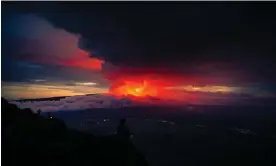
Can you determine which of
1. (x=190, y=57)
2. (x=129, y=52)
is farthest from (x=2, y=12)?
(x=190, y=57)

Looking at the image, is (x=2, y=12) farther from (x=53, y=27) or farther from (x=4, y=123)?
(x=4, y=123)

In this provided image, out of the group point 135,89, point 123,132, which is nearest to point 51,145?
point 123,132

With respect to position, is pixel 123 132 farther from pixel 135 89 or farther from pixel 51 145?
pixel 51 145

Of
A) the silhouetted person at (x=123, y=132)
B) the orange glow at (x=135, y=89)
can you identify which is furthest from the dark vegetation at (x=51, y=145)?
the orange glow at (x=135, y=89)

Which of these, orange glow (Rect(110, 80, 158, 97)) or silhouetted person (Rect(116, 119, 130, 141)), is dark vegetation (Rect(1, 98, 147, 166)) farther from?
orange glow (Rect(110, 80, 158, 97))

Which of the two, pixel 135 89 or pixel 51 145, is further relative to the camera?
pixel 135 89
